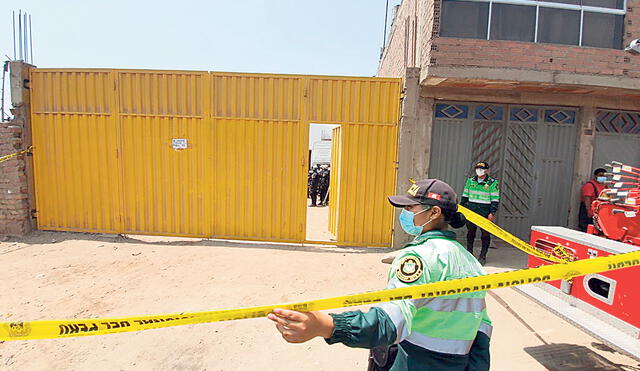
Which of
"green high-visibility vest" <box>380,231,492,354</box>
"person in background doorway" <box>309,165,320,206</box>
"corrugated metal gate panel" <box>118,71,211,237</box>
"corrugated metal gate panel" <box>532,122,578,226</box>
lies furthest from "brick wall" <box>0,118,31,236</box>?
"corrugated metal gate panel" <box>532,122,578,226</box>

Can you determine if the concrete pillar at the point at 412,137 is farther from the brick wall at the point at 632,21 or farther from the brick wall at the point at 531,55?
the brick wall at the point at 632,21

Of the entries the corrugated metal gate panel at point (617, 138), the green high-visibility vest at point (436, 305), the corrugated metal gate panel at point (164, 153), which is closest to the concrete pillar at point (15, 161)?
the corrugated metal gate panel at point (164, 153)

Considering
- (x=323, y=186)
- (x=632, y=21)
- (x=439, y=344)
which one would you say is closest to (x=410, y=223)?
(x=439, y=344)

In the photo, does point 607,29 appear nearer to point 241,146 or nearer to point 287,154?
point 287,154

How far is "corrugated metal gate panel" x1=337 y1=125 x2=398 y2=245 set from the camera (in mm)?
6301

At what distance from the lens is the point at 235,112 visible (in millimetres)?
6332

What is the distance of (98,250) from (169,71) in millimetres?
3400

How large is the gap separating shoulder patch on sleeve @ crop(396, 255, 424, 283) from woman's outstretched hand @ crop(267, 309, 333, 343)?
1.05ft

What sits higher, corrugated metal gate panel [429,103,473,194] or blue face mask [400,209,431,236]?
corrugated metal gate panel [429,103,473,194]

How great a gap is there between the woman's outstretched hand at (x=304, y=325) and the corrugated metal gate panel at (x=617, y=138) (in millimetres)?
7969

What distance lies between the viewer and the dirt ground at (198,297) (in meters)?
3.02

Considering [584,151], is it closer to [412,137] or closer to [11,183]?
[412,137]

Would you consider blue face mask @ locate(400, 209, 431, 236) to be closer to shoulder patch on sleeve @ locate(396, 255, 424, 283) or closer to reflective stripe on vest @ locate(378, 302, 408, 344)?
shoulder patch on sleeve @ locate(396, 255, 424, 283)

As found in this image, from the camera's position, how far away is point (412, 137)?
6.26 meters
